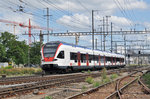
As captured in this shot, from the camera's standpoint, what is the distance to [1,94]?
434 inches

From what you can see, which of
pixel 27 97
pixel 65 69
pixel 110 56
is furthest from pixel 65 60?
pixel 110 56

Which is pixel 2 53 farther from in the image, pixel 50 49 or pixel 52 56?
pixel 52 56

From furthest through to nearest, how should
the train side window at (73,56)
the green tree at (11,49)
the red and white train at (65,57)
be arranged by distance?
1. the green tree at (11,49)
2. the train side window at (73,56)
3. the red and white train at (65,57)

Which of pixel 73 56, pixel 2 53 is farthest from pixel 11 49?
pixel 73 56

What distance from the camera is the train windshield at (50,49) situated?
24.8 meters

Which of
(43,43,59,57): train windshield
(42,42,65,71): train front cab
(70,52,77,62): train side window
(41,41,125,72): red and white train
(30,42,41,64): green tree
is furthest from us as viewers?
(30,42,41,64): green tree

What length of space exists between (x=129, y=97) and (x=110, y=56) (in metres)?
33.7

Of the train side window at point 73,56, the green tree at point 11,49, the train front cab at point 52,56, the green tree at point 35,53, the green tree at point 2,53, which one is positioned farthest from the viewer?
the green tree at point 35,53

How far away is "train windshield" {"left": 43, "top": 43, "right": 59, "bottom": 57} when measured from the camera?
81.3 ft

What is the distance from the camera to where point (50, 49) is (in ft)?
82.4

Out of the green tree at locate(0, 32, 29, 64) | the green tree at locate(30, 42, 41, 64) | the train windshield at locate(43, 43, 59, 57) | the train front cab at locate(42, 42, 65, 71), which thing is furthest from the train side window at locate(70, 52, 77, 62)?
the green tree at locate(30, 42, 41, 64)

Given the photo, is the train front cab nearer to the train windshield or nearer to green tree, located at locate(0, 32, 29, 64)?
the train windshield

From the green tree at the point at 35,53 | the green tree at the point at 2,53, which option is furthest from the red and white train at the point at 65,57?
the green tree at the point at 35,53

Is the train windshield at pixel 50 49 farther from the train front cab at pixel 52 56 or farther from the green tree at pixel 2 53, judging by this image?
the green tree at pixel 2 53
